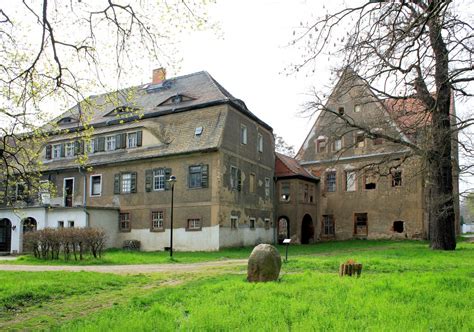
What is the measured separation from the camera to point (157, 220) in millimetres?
31734

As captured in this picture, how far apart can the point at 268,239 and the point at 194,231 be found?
26.5ft

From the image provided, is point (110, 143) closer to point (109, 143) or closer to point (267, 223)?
point (109, 143)

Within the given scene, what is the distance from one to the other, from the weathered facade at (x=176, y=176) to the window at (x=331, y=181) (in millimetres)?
6122

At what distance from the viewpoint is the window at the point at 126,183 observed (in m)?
33.4

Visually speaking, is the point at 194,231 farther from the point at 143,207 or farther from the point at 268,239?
the point at 268,239

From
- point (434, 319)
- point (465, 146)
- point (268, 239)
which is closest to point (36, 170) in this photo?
point (434, 319)

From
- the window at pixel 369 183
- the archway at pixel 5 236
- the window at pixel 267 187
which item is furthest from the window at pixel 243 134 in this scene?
the archway at pixel 5 236

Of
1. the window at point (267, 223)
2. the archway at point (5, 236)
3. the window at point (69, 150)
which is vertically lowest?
the archway at point (5, 236)

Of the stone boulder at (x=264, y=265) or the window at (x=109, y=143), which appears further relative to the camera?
the window at (x=109, y=143)

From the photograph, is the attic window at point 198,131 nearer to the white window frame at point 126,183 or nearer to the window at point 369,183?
the white window frame at point 126,183

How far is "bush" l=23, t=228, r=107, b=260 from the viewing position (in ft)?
69.7

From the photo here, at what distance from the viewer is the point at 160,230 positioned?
31.3m

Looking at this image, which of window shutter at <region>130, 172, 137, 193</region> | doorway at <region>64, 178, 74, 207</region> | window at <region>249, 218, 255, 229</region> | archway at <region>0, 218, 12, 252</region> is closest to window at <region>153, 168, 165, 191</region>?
window shutter at <region>130, 172, 137, 193</region>

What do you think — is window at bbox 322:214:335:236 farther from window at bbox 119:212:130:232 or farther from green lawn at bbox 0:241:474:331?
green lawn at bbox 0:241:474:331
